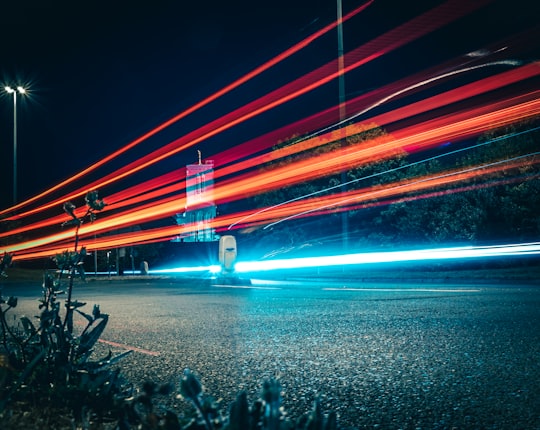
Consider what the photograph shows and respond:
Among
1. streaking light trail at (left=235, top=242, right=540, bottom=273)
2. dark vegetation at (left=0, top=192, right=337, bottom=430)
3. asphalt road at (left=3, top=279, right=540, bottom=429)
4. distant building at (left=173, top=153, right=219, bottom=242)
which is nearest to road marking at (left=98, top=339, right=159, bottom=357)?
asphalt road at (left=3, top=279, right=540, bottom=429)

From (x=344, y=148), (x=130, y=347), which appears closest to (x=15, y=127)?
(x=344, y=148)

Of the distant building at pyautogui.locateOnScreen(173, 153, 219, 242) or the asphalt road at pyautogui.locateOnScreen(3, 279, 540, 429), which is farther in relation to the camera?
the distant building at pyautogui.locateOnScreen(173, 153, 219, 242)

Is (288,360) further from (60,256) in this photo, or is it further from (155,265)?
(155,265)

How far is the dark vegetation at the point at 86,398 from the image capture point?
1.89 metres

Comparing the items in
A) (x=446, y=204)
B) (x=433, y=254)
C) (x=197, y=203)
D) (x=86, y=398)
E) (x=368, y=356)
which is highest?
(x=197, y=203)

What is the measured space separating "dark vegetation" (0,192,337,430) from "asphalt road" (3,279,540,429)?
22.2 inches

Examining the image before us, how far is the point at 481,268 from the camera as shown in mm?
21031

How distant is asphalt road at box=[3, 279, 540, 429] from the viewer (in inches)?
142

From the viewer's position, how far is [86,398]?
→ 3.14 meters

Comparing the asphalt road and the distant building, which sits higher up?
the distant building

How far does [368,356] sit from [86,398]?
2934 mm

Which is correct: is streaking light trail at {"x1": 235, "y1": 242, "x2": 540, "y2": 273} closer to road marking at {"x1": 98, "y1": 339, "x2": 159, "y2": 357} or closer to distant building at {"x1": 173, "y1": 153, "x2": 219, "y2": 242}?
road marking at {"x1": 98, "y1": 339, "x2": 159, "y2": 357}

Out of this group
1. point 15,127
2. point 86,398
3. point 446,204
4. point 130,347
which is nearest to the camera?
point 86,398

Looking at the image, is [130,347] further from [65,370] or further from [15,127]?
[15,127]
